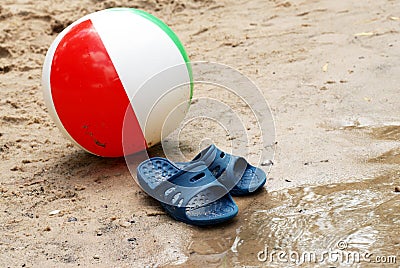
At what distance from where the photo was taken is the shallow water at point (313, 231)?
2594 millimetres

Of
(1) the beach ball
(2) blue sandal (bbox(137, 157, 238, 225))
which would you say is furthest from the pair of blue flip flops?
(1) the beach ball

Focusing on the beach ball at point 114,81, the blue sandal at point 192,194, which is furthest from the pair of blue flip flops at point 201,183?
the beach ball at point 114,81

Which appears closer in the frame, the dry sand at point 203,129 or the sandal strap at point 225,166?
the dry sand at point 203,129

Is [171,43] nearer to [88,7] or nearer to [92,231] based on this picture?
[92,231]

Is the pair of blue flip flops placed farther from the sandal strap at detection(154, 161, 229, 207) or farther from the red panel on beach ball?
the red panel on beach ball

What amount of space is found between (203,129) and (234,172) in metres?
0.85

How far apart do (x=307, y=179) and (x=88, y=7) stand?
4112 mm

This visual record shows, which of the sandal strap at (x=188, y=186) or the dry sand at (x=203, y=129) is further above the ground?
the sandal strap at (x=188, y=186)

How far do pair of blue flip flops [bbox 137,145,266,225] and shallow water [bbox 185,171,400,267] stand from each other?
9 centimetres

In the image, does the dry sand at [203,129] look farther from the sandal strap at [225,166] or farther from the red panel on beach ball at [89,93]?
the red panel on beach ball at [89,93]

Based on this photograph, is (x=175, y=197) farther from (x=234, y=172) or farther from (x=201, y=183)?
(x=234, y=172)

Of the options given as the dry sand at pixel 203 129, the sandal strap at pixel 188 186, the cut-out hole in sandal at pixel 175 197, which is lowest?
the dry sand at pixel 203 129

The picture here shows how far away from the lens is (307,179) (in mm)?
3297

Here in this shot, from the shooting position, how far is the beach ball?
3377 millimetres
